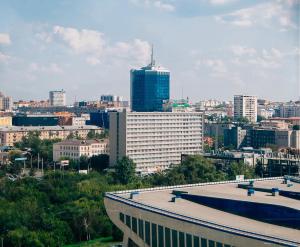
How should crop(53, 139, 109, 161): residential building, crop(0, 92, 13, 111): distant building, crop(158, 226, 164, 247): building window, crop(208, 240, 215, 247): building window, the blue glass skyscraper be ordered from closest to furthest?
1. crop(208, 240, 215, 247): building window
2. crop(158, 226, 164, 247): building window
3. crop(53, 139, 109, 161): residential building
4. the blue glass skyscraper
5. crop(0, 92, 13, 111): distant building

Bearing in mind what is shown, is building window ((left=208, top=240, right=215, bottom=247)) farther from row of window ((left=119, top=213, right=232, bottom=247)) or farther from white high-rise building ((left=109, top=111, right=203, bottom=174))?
white high-rise building ((left=109, top=111, right=203, bottom=174))

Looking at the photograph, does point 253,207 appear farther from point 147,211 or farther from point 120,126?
point 120,126

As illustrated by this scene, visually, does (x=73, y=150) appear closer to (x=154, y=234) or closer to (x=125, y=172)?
(x=125, y=172)

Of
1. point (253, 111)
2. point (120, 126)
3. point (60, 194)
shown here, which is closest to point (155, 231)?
point (60, 194)

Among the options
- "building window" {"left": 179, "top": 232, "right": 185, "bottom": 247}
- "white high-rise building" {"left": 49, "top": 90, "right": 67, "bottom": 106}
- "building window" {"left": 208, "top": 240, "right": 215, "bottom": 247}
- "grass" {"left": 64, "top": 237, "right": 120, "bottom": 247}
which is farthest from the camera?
"white high-rise building" {"left": 49, "top": 90, "right": 67, "bottom": 106}

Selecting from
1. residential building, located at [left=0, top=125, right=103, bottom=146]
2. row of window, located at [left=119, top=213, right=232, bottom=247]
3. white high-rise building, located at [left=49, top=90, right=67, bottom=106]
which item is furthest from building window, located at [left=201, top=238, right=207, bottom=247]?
white high-rise building, located at [left=49, top=90, right=67, bottom=106]

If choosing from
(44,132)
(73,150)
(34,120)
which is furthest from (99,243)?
(34,120)
